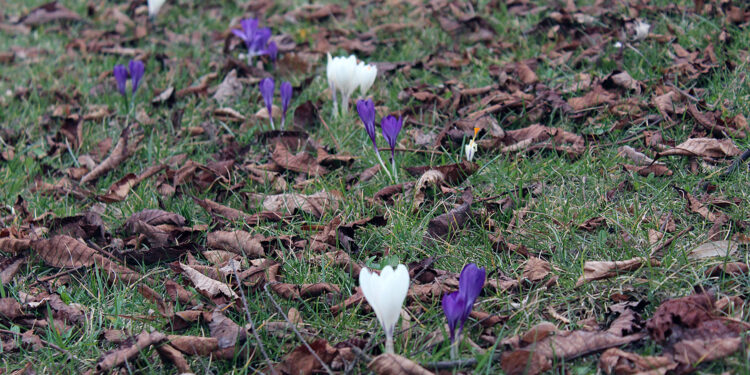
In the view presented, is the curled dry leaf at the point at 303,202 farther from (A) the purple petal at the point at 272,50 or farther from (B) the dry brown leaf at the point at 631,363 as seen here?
(A) the purple petal at the point at 272,50

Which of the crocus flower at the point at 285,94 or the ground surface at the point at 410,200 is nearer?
the ground surface at the point at 410,200

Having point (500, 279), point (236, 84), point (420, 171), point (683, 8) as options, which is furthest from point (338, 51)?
point (500, 279)

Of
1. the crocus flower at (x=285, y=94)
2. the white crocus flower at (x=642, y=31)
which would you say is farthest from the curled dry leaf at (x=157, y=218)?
the white crocus flower at (x=642, y=31)

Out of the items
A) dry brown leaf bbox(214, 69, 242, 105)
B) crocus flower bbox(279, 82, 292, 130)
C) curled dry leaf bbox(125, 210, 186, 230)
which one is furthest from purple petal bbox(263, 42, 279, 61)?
curled dry leaf bbox(125, 210, 186, 230)

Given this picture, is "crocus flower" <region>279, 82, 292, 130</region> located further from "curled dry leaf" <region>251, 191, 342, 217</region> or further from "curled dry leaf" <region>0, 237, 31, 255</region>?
"curled dry leaf" <region>0, 237, 31, 255</region>

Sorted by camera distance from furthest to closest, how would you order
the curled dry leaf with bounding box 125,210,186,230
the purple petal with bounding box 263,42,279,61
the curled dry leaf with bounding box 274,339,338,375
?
1. the purple petal with bounding box 263,42,279,61
2. the curled dry leaf with bounding box 125,210,186,230
3. the curled dry leaf with bounding box 274,339,338,375

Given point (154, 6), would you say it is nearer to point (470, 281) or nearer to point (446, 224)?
point (446, 224)

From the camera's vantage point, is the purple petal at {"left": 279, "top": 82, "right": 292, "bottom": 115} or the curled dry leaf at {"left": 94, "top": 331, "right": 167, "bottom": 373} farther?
the purple petal at {"left": 279, "top": 82, "right": 292, "bottom": 115}
